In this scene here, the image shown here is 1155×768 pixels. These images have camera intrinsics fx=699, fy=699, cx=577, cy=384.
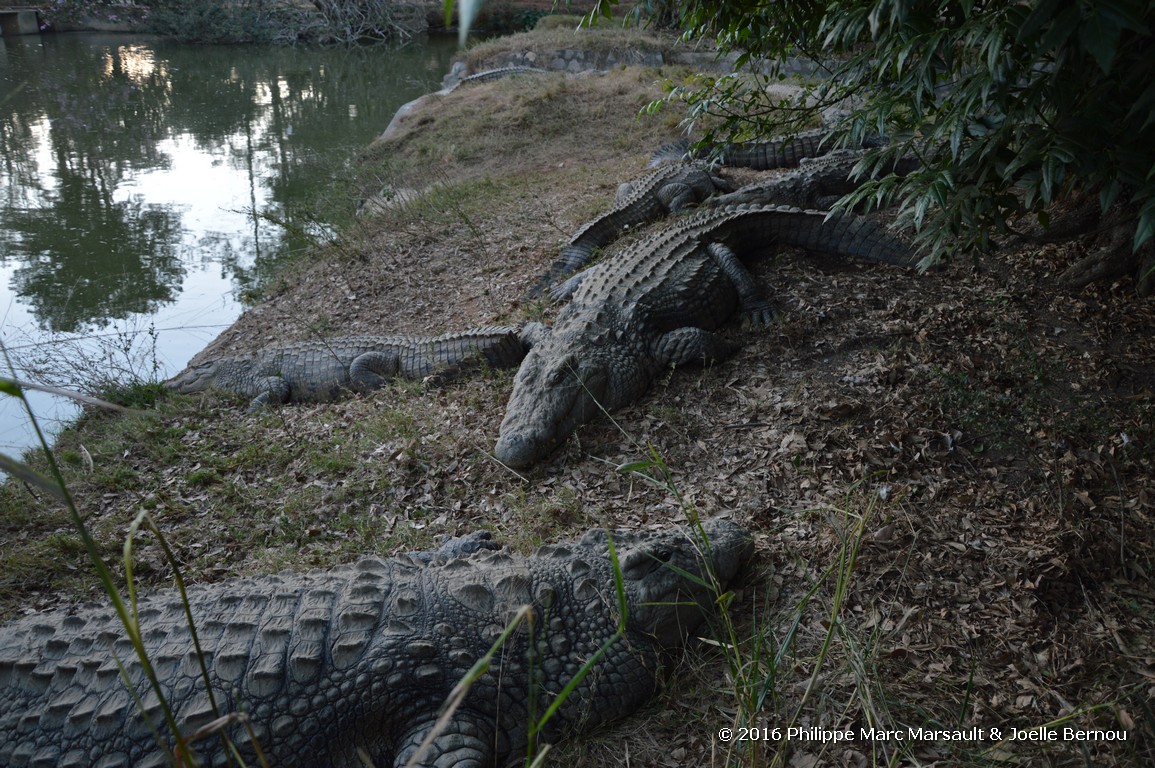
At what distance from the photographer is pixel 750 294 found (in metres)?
4.97

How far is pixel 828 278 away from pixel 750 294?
63 centimetres

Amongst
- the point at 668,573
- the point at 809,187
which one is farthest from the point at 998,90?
the point at 809,187

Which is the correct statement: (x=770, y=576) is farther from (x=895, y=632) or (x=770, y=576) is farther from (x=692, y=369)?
(x=692, y=369)

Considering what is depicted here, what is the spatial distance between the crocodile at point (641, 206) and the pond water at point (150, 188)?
3.25 m

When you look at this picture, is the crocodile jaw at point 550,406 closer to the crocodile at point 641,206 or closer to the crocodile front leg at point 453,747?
the crocodile front leg at point 453,747

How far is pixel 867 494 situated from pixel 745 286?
2.15 metres

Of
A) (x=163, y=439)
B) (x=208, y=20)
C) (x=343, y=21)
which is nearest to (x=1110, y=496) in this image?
(x=163, y=439)

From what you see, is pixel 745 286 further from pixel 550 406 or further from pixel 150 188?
pixel 150 188

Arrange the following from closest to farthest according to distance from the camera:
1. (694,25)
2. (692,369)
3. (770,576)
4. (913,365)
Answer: (770,576)
(694,25)
(913,365)
(692,369)

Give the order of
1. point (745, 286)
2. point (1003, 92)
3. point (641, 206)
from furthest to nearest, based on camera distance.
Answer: point (641, 206), point (745, 286), point (1003, 92)

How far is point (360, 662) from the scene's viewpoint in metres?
2.42

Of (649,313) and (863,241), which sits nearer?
(649,313)

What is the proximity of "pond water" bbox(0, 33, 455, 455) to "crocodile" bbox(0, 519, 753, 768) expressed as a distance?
5.93 feet

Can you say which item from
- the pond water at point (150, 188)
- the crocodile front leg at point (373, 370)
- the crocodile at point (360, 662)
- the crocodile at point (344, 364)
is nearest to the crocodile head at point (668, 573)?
the crocodile at point (360, 662)
